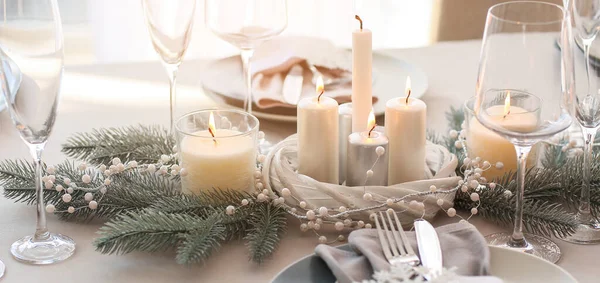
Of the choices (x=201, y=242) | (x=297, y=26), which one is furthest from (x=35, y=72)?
(x=297, y=26)

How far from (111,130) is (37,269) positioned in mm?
413

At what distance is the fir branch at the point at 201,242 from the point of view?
0.88 m

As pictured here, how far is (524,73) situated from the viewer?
859mm

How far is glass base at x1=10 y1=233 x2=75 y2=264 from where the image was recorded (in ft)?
3.05

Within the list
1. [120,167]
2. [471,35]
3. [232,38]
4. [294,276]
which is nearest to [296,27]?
[471,35]

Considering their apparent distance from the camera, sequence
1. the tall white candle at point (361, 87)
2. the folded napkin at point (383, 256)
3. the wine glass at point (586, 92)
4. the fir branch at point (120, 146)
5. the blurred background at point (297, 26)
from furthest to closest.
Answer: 1. the blurred background at point (297, 26)
2. the fir branch at point (120, 146)
3. the tall white candle at point (361, 87)
4. the wine glass at point (586, 92)
5. the folded napkin at point (383, 256)

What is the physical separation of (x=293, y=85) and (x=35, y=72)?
1.83ft

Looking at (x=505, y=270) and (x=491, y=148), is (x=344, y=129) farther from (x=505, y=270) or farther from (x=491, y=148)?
(x=505, y=270)

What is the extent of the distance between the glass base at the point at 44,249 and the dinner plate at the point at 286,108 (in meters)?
0.45

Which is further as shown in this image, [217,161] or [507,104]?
[217,161]

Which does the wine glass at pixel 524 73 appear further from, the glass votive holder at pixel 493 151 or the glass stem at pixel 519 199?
the glass votive holder at pixel 493 151

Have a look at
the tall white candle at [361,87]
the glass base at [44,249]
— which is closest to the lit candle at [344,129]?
the tall white candle at [361,87]

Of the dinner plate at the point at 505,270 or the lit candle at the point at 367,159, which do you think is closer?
the dinner plate at the point at 505,270

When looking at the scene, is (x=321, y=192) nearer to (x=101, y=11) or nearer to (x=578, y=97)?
(x=578, y=97)
